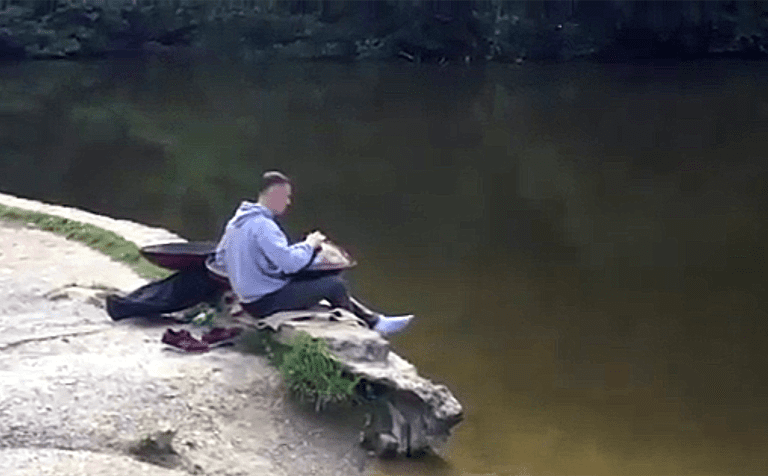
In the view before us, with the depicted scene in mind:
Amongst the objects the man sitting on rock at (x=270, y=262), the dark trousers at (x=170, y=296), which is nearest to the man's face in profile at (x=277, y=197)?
the man sitting on rock at (x=270, y=262)

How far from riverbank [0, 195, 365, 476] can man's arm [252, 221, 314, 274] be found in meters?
0.63

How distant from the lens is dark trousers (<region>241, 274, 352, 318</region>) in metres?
9.23

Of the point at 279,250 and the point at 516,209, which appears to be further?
the point at 516,209

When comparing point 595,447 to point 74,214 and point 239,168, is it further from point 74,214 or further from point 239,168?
point 239,168

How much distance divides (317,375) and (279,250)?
931 mm

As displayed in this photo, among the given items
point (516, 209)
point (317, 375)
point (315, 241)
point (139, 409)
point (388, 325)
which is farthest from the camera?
point (516, 209)

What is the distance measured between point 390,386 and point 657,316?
4.65 metres

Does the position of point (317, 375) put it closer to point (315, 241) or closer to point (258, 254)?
point (258, 254)

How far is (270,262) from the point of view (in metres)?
9.17

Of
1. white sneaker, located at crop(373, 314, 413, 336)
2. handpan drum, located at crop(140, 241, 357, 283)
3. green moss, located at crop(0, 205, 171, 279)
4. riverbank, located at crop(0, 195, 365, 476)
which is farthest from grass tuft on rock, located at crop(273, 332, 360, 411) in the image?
green moss, located at crop(0, 205, 171, 279)

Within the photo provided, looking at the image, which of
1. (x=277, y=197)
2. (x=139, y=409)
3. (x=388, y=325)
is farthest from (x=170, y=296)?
(x=139, y=409)

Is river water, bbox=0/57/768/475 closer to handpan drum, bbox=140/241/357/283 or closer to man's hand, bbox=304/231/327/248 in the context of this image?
handpan drum, bbox=140/241/357/283

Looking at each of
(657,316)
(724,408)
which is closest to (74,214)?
(657,316)

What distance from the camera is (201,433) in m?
8.18
